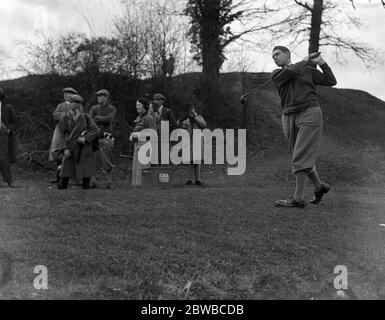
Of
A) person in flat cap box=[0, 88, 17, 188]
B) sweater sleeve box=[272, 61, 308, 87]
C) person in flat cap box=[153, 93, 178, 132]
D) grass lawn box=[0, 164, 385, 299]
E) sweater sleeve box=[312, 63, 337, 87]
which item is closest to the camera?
grass lawn box=[0, 164, 385, 299]

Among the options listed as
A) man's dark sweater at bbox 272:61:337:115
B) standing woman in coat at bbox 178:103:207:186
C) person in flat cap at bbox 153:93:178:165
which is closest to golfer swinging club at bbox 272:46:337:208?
man's dark sweater at bbox 272:61:337:115

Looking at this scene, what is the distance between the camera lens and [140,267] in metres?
4.11

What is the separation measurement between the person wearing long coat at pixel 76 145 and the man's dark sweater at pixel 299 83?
355 centimetres

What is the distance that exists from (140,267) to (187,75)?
14.9 m

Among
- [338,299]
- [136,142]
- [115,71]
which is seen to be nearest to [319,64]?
[338,299]

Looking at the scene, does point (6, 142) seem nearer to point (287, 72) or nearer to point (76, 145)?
point (76, 145)

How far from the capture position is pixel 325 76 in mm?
6281

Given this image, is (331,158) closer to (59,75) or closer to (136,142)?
(59,75)

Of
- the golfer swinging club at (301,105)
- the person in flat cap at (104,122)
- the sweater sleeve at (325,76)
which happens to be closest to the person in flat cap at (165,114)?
the person in flat cap at (104,122)

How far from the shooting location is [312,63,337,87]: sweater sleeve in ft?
20.4

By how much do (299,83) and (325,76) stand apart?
1.04 ft

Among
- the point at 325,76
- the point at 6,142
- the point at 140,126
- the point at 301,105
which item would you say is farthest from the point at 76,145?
the point at 325,76

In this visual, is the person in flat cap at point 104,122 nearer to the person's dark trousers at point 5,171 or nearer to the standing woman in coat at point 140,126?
the standing woman in coat at point 140,126

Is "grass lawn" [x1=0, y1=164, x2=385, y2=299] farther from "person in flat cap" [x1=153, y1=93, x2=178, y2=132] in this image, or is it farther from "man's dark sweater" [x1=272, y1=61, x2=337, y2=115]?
"person in flat cap" [x1=153, y1=93, x2=178, y2=132]
